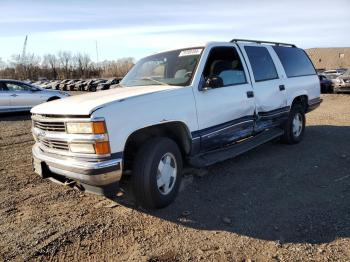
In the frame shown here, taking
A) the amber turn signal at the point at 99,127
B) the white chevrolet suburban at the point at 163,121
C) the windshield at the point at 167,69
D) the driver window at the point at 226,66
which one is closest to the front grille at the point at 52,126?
the white chevrolet suburban at the point at 163,121

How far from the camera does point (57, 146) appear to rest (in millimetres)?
4090

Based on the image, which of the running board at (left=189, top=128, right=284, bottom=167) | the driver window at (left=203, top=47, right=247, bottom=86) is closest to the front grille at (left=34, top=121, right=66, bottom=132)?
the running board at (left=189, top=128, right=284, bottom=167)

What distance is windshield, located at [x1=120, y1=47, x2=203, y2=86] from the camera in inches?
194

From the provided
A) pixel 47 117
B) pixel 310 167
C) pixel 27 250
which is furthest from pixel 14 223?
pixel 310 167

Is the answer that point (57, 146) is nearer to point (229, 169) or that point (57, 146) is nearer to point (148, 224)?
point (148, 224)

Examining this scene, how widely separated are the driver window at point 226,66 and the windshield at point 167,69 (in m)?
0.24

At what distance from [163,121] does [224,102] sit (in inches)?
50.3

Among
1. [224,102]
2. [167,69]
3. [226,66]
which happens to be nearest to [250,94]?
[226,66]

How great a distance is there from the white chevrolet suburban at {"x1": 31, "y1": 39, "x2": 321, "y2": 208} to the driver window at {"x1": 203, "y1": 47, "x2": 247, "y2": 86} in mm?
14

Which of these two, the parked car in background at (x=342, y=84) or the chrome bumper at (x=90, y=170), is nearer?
the chrome bumper at (x=90, y=170)

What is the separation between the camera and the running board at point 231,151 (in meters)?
4.71

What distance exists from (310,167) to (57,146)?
396 cm

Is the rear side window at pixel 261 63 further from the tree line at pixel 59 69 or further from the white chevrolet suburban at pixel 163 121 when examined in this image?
the tree line at pixel 59 69

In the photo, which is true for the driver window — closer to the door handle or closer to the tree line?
the door handle
